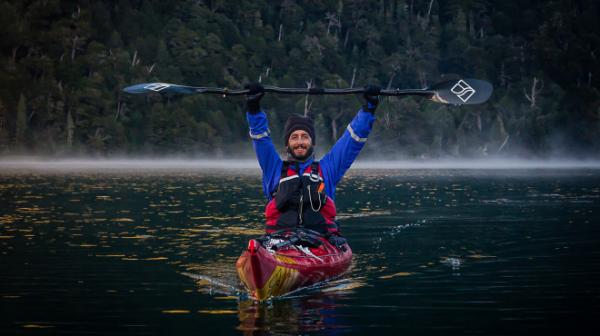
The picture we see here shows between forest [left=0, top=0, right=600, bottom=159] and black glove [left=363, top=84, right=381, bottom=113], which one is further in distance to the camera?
forest [left=0, top=0, right=600, bottom=159]

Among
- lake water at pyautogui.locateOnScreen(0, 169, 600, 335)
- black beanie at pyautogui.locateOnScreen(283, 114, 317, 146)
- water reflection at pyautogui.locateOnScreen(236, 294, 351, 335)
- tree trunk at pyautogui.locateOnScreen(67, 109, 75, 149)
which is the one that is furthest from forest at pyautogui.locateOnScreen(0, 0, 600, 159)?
water reflection at pyautogui.locateOnScreen(236, 294, 351, 335)

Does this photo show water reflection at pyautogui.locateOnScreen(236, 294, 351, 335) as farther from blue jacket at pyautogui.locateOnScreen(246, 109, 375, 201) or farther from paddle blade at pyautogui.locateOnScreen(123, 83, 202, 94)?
paddle blade at pyautogui.locateOnScreen(123, 83, 202, 94)

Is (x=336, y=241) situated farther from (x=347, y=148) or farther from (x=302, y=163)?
(x=347, y=148)

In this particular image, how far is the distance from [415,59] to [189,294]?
352 ft

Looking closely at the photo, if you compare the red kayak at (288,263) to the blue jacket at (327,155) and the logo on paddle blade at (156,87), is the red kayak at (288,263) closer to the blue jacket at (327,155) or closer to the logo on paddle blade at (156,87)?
the blue jacket at (327,155)

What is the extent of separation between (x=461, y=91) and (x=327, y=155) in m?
4.05

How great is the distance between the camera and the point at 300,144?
1483 cm

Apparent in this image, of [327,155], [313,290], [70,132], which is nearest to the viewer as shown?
[313,290]

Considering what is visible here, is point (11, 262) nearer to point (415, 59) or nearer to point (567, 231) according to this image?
point (567, 231)

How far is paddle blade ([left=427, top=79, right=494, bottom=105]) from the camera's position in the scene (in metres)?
18.1

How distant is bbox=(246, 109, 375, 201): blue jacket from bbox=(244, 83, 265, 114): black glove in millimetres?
92

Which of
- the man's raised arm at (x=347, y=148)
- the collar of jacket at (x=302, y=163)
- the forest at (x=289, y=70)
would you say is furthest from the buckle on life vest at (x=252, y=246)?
the forest at (x=289, y=70)

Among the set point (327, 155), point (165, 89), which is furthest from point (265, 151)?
point (165, 89)

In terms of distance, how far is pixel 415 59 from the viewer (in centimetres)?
11825
